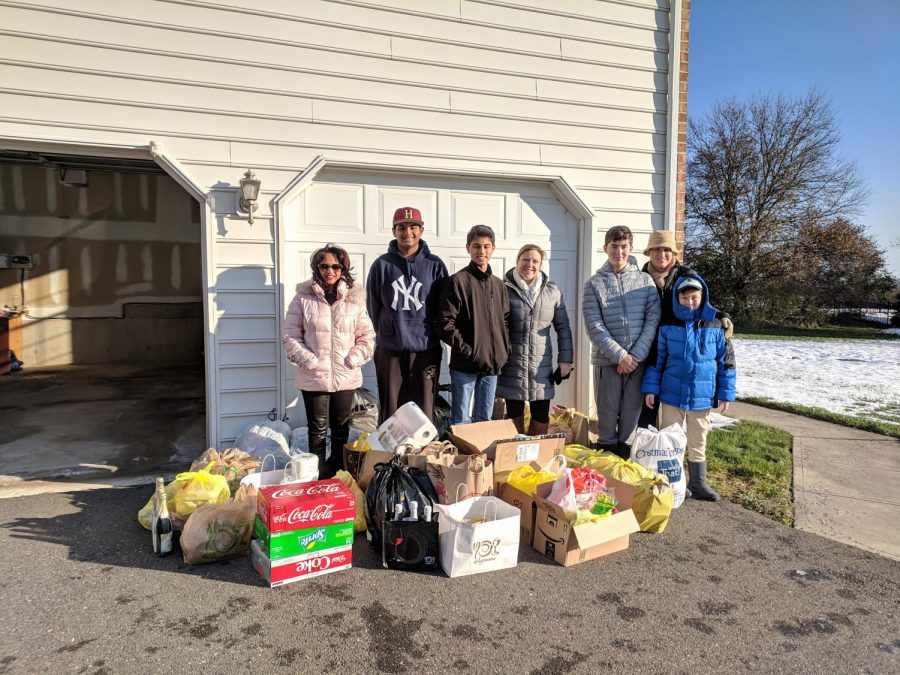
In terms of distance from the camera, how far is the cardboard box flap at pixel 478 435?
3.62 metres

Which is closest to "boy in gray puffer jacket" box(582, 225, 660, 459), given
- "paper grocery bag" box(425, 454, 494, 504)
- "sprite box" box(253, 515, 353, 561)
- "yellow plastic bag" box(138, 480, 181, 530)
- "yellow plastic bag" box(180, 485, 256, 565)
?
"paper grocery bag" box(425, 454, 494, 504)

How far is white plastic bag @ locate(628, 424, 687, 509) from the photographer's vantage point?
363 cm

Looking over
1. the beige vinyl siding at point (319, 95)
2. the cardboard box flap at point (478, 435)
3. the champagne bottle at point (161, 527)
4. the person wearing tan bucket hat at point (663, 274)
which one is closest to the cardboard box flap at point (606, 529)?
the cardboard box flap at point (478, 435)

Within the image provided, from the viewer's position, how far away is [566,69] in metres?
5.19

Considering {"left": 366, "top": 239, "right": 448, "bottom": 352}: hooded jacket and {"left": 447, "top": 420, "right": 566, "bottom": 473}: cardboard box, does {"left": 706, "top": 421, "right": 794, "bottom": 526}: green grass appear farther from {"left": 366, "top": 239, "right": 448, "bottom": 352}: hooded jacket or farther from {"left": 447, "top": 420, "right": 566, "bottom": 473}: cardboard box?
{"left": 366, "top": 239, "right": 448, "bottom": 352}: hooded jacket

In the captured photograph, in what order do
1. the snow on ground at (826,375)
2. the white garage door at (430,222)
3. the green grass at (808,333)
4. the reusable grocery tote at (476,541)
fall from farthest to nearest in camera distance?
the green grass at (808,333) < the snow on ground at (826,375) < the white garage door at (430,222) < the reusable grocery tote at (476,541)

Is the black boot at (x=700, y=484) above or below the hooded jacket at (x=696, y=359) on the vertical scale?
below

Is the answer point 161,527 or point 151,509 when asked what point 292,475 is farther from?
point 151,509

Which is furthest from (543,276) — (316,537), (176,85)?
(176,85)

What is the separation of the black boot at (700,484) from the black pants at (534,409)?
3.71ft

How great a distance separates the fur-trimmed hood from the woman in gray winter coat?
45.8 inches

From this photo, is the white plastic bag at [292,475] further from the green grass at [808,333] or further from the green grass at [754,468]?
the green grass at [808,333]

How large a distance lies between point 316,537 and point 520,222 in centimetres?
363

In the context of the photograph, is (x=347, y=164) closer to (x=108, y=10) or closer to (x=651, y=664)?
(x=108, y=10)
